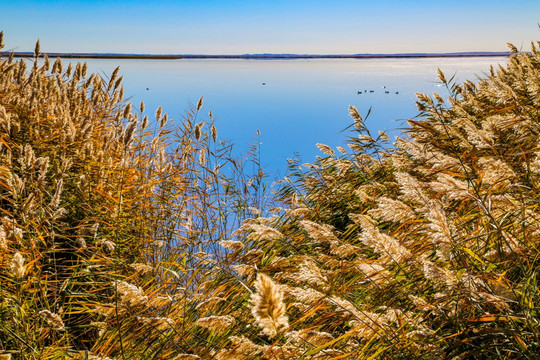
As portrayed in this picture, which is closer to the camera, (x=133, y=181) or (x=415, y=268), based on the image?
(x=415, y=268)

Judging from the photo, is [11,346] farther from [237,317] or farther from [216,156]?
[216,156]

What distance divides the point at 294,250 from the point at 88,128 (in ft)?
6.03

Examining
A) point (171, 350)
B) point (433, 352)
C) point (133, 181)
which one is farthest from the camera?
point (133, 181)

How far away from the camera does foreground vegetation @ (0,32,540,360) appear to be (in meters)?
1.90

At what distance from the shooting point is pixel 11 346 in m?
2.64

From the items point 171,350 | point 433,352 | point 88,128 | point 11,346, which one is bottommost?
point 11,346

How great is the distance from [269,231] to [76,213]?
2.02 metres

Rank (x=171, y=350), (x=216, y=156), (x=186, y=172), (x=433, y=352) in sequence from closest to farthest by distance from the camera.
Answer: (x=433, y=352) < (x=171, y=350) < (x=186, y=172) < (x=216, y=156)

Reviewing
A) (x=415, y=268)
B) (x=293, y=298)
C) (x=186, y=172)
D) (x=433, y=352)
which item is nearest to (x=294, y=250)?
(x=293, y=298)

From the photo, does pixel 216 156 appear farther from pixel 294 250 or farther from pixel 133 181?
pixel 294 250

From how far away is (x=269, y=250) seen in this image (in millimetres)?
3744

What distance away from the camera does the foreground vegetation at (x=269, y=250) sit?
190 centimetres

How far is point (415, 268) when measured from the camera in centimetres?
237

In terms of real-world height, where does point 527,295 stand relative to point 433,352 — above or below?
above
